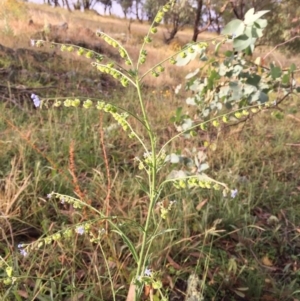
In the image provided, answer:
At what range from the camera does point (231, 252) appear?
6.29 ft

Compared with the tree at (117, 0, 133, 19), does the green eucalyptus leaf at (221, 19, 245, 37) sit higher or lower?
lower

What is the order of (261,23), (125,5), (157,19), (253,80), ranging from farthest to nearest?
(125,5) → (253,80) → (261,23) → (157,19)

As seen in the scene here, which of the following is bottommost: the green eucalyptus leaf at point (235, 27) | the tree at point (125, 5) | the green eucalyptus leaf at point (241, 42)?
the green eucalyptus leaf at point (241, 42)

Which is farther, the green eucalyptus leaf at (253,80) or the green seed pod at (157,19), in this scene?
the green eucalyptus leaf at (253,80)

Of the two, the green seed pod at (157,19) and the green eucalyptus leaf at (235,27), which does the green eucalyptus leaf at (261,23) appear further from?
the green seed pod at (157,19)

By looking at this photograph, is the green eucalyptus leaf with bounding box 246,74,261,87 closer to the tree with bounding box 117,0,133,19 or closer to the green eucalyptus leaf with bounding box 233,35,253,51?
the green eucalyptus leaf with bounding box 233,35,253,51

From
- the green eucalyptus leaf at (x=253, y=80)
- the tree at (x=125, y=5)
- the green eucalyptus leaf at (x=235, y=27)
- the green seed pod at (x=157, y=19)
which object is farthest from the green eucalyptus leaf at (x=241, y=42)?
the tree at (x=125, y=5)

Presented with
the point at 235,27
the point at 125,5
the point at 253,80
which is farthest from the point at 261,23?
the point at 125,5

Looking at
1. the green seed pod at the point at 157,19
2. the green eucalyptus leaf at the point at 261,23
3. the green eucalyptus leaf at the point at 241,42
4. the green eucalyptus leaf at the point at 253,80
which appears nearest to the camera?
the green seed pod at the point at 157,19

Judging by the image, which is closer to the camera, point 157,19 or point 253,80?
point 157,19

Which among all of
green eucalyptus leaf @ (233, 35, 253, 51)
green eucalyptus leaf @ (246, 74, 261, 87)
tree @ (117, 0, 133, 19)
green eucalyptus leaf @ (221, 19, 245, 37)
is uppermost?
tree @ (117, 0, 133, 19)

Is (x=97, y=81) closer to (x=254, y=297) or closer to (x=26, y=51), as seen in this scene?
(x=26, y=51)

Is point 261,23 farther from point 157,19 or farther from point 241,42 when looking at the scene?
point 157,19

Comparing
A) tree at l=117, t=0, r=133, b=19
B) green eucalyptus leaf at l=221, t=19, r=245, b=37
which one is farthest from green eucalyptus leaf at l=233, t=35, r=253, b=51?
Answer: tree at l=117, t=0, r=133, b=19
